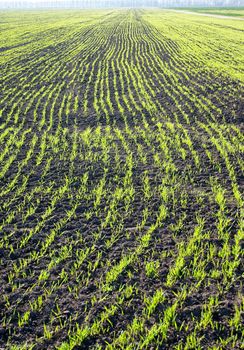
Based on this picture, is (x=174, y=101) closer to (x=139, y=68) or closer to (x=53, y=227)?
(x=139, y=68)

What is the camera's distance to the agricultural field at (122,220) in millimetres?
4488

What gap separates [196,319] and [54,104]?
36.9 feet

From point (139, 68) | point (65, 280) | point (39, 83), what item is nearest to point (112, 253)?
point (65, 280)

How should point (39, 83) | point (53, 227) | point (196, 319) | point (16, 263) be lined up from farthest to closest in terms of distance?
point (39, 83)
point (53, 227)
point (16, 263)
point (196, 319)

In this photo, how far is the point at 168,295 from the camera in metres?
4.90

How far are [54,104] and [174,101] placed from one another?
15.6 ft

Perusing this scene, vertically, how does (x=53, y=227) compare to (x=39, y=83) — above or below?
below

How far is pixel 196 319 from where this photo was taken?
14.8 ft

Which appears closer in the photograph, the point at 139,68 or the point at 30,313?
the point at 30,313

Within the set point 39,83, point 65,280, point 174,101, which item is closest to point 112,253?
point 65,280

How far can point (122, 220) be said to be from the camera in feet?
21.7

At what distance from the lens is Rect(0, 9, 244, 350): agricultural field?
449 centimetres

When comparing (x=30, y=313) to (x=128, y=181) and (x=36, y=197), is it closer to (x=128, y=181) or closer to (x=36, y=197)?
(x=36, y=197)

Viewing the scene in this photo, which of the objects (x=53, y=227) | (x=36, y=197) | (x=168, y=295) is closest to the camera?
(x=168, y=295)
